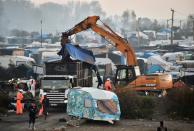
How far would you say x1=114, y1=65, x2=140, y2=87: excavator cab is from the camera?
32.0 meters

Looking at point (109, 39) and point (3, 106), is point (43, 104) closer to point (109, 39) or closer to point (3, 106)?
point (3, 106)

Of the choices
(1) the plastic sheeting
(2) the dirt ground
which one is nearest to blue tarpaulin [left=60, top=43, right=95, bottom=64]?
(2) the dirt ground

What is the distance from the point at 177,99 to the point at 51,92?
744 centimetres

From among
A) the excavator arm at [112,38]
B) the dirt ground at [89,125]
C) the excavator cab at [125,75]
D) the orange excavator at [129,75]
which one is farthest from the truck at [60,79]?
the excavator arm at [112,38]

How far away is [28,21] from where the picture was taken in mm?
172250

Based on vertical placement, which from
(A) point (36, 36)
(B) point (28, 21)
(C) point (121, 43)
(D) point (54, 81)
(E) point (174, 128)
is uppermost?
(B) point (28, 21)

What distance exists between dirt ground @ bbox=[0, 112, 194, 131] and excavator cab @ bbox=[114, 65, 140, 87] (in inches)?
269

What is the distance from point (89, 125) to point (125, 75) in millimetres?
9987

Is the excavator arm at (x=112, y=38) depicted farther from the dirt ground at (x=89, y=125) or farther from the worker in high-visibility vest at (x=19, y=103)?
the dirt ground at (x=89, y=125)

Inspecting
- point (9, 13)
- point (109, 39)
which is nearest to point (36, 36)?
point (9, 13)

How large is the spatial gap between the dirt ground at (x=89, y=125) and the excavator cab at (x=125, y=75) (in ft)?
22.4

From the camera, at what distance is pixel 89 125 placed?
74.7ft

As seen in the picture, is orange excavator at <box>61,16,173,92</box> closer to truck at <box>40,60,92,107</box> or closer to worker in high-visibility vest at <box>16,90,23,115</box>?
truck at <box>40,60,92,107</box>

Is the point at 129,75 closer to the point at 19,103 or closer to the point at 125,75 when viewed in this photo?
the point at 125,75
